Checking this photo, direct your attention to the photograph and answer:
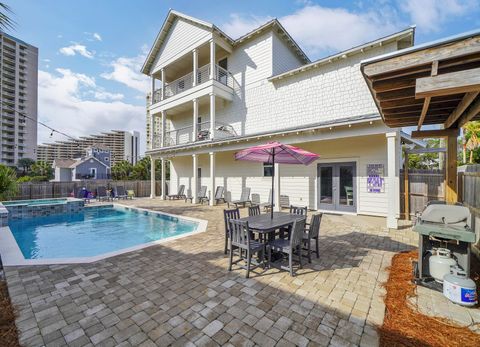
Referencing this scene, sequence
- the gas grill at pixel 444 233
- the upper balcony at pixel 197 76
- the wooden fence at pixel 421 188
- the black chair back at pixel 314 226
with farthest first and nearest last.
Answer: the upper balcony at pixel 197 76 → the wooden fence at pixel 421 188 → the black chair back at pixel 314 226 → the gas grill at pixel 444 233

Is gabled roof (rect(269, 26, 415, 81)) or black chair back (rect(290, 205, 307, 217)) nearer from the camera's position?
black chair back (rect(290, 205, 307, 217))

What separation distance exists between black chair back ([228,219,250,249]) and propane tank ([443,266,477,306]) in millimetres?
2779

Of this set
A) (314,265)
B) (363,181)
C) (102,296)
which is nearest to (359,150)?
(363,181)

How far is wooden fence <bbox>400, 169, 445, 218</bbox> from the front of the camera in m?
7.84

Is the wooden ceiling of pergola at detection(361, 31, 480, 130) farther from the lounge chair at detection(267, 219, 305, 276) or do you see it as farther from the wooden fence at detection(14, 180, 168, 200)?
the wooden fence at detection(14, 180, 168, 200)

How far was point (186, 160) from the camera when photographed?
17344mm

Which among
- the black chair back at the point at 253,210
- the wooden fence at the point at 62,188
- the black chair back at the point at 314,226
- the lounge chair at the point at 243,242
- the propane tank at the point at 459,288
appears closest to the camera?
the propane tank at the point at 459,288

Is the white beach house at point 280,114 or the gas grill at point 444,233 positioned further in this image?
the white beach house at point 280,114

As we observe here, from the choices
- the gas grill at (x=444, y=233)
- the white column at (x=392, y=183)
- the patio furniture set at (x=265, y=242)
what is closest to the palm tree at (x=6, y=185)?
the patio furniture set at (x=265, y=242)

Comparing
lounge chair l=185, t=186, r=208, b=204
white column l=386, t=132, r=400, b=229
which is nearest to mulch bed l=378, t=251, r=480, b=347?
white column l=386, t=132, r=400, b=229

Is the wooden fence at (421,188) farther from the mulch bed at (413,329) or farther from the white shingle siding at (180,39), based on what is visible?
the white shingle siding at (180,39)

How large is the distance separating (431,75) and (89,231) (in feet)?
34.5

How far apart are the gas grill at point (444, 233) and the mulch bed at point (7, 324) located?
17.1 ft

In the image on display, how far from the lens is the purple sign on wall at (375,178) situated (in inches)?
345
